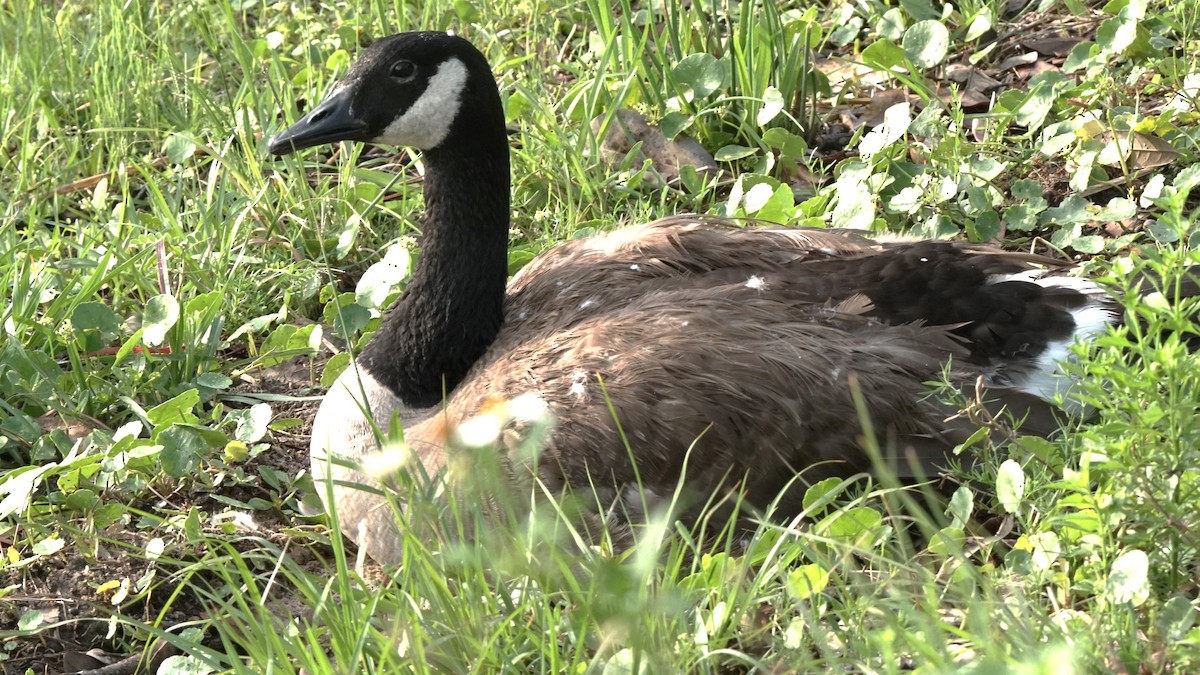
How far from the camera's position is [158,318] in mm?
3693

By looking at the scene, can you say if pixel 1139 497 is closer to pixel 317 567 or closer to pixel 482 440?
pixel 482 440

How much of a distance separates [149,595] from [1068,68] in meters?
3.10

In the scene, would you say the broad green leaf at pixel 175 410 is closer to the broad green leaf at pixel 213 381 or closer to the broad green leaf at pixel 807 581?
the broad green leaf at pixel 213 381

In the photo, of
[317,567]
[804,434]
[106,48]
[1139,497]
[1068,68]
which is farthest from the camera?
[106,48]

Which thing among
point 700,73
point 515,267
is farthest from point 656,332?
point 700,73

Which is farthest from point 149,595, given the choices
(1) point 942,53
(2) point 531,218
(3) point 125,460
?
(1) point 942,53

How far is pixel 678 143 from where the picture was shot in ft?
14.6

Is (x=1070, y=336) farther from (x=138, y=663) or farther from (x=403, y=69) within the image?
Result: (x=138, y=663)

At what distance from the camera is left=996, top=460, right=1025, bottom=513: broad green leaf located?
2.60 m

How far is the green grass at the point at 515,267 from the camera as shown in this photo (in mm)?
2287

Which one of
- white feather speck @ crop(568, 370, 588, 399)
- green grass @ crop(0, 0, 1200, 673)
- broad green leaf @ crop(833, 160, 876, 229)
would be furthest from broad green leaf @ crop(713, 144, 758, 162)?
white feather speck @ crop(568, 370, 588, 399)

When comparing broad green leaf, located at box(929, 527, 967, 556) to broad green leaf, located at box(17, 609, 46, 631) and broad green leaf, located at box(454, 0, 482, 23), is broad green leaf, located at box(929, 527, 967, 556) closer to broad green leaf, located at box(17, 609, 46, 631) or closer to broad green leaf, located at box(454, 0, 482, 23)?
broad green leaf, located at box(17, 609, 46, 631)

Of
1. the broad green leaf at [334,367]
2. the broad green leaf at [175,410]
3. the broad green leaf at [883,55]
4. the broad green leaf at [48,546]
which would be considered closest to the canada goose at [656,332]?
the broad green leaf at [334,367]

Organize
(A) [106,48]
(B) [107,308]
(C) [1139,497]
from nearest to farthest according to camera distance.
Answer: (C) [1139,497] → (B) [107,308] → (A) [106,48]
